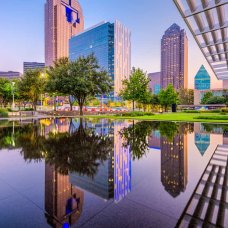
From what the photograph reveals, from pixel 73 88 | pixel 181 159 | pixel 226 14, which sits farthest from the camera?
pixel 73 88

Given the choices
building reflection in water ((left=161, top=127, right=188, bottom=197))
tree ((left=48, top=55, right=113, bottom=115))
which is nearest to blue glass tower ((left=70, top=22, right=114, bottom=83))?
tree ((left=48, top=55, right=113, bottom=115))

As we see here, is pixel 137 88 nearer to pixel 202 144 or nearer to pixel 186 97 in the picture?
pixel 202 144

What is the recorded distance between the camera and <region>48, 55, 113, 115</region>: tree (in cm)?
3356

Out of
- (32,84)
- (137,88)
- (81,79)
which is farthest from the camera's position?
(32,84)

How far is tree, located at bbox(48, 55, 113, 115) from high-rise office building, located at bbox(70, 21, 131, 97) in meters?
118

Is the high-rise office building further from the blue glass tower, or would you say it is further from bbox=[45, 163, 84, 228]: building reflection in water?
bbox=[45, 163, 84, 228]: building reflection in water

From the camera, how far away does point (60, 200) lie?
3.72 m

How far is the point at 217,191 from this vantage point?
13.0 feet

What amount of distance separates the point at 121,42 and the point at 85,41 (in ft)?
111

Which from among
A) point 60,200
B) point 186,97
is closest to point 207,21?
point 60,200

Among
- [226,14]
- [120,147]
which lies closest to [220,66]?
[226,14]

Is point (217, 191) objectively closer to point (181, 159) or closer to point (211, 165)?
point (211, 165)

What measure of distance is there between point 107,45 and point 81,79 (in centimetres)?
14038

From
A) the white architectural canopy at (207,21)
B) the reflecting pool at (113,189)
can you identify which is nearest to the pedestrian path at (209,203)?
the reflecting pool at (113,189)
